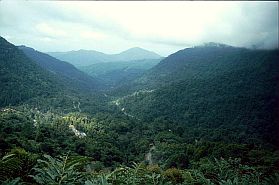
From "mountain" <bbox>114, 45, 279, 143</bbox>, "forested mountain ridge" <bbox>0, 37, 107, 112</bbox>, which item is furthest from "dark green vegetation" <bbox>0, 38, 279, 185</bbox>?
"forested mountain ridge" <bbox>0, 37, 107, 112</bbox>

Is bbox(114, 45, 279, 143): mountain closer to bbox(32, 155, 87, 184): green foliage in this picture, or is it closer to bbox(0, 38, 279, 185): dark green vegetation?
bbox(0, 38, 279, 185): dark green vegetation

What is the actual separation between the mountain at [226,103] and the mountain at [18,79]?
1130 inches

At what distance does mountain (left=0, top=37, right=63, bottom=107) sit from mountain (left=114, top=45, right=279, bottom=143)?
28.7 metres

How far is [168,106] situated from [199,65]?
69576 millimetres

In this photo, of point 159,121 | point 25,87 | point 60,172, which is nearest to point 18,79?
point 25,87

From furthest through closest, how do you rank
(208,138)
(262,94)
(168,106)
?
(168,106) < (262,94) < (208,138)

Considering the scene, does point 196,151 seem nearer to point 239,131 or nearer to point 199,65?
point 239,131

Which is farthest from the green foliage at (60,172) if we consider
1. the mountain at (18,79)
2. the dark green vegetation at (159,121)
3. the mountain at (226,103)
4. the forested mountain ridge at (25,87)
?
the forested mountain ridge at (25,87)

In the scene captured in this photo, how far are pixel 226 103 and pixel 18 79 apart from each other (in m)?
61.3

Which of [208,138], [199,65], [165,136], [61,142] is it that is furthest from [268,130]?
[199,65]

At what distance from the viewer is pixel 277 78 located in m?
103

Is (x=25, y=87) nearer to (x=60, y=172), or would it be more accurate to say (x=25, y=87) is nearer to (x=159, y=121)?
(x=159, y=121)

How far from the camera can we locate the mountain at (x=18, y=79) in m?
89.6

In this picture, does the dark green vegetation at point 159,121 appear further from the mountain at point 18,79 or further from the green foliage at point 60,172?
the green foliage at point 60,172
